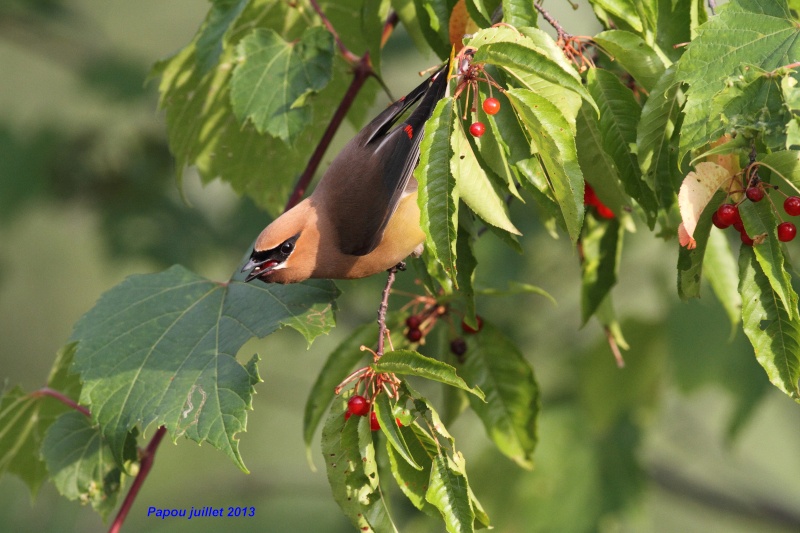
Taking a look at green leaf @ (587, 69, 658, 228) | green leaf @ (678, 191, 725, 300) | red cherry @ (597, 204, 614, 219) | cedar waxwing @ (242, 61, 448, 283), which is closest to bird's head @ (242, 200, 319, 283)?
cedar waxwing @ (242, 61, 448, 283)

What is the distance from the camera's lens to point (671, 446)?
754 cm

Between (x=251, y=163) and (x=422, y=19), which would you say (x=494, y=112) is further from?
(x=251, y=163)

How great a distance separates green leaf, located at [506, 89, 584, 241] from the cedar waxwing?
0.74 m

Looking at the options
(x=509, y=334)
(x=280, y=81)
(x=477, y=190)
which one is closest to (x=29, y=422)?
(x=280, y=81)

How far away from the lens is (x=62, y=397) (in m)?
2.59

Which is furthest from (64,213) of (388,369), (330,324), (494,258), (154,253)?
(388,369)

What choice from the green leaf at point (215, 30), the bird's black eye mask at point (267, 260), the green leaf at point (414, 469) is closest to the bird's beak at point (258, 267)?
the bird's black eye mask at point (267, 260)

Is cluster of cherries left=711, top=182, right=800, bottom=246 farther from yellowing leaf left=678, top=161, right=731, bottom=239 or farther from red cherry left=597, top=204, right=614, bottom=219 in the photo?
red cherry left=597, top=204, right=614, bottom=219

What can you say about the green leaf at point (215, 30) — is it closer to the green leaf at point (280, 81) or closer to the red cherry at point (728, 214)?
the green leaf at point (280, 81)

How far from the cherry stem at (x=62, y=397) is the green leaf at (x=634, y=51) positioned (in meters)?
1.66

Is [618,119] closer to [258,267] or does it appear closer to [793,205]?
[793,205]

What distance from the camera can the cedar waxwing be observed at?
2447 millimetres

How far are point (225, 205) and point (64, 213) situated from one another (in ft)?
3.28

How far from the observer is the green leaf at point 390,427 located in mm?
1736
